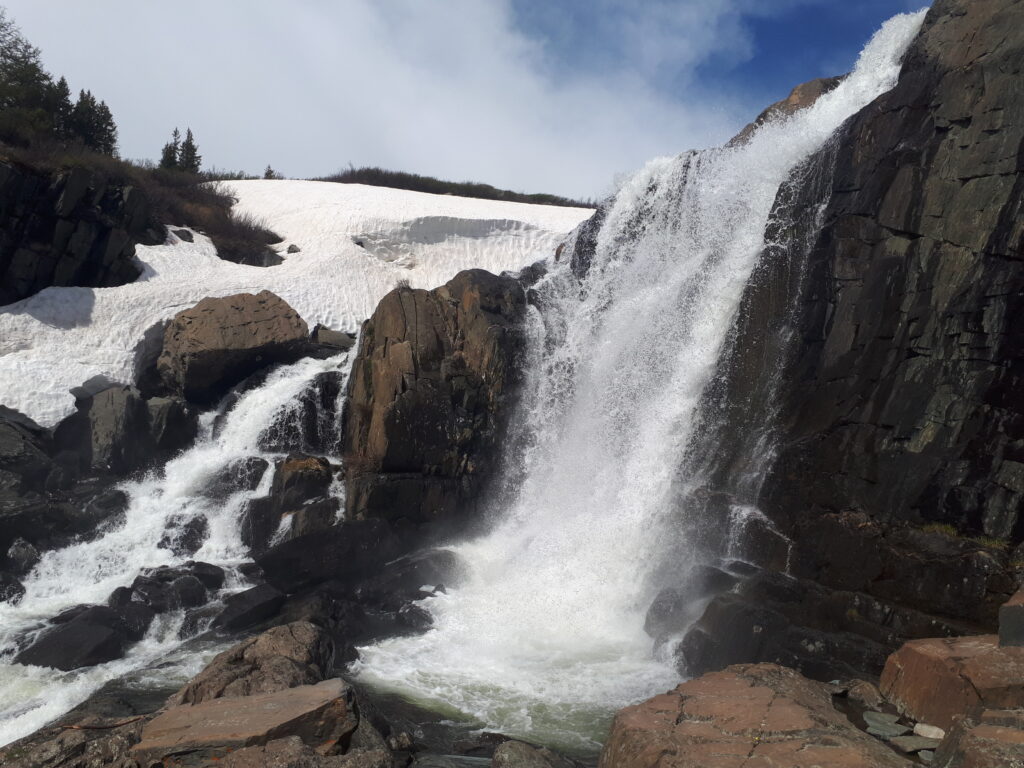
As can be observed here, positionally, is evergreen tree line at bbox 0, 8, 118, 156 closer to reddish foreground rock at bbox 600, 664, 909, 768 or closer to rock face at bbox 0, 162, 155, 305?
rock face at bbox 0, 162, 155, 305

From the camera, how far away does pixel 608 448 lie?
1784 centimetres

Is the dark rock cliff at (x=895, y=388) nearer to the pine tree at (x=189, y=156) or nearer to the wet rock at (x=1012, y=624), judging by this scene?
the wet rock at (x=1012, y=624)

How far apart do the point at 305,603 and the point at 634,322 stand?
9.72m

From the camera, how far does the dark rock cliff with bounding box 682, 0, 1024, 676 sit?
11.0 meters

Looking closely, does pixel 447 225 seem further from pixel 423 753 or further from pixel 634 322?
pixel 423 753

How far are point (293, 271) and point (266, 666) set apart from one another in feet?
67.1

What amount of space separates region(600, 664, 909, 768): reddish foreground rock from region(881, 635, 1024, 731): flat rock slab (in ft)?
2.74

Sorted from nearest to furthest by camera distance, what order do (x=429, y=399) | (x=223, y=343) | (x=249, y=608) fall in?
(x=249, y=608), (x=429, y=399), (x=223, y=343)

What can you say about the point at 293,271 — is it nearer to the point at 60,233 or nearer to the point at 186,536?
the point at 60,233

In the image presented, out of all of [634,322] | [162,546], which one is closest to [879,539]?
[634,322]

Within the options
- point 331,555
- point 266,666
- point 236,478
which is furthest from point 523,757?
point 236,478

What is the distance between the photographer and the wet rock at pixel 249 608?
47.9ft

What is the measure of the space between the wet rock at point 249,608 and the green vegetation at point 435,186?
33.2m

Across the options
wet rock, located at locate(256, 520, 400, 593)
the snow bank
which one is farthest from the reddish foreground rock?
the snow bank
